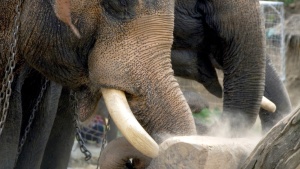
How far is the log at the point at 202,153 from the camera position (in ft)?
8.95

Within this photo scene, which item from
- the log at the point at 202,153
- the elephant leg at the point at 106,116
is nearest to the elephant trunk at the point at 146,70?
the log at the point at 202,153

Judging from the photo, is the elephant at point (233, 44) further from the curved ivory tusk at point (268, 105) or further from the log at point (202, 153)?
the log at point (202, 153)

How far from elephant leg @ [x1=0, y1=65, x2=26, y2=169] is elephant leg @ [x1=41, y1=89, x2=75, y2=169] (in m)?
0.82

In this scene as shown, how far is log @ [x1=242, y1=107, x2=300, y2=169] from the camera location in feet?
8.18

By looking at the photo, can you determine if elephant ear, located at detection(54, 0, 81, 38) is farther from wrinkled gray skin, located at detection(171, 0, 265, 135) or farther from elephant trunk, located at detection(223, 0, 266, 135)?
elephant trunk, located at detection(223, 0, 266, 135)

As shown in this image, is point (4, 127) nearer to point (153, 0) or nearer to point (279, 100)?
point (153, 0)

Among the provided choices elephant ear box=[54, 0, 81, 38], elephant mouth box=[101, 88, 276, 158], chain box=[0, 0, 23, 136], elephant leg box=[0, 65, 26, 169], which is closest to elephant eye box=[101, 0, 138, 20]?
elephant ear box=[54, 0, 81, 38]

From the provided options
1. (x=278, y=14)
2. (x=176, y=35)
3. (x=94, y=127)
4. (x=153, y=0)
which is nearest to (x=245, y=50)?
(x=176, y=35)

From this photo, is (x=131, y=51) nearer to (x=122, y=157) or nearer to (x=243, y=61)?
(x=122, y=157)

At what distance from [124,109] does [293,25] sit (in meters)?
8.54

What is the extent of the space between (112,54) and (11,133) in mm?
1057

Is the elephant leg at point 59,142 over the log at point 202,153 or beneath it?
beneath

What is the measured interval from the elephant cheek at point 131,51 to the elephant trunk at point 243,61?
1075 mm

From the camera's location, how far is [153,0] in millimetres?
3643
